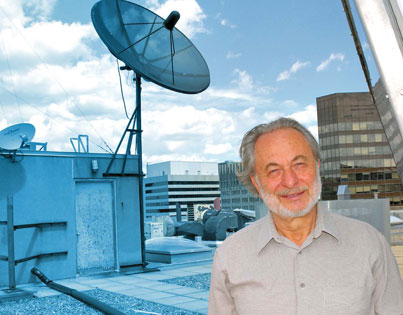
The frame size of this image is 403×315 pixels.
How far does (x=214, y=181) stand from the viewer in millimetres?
131125

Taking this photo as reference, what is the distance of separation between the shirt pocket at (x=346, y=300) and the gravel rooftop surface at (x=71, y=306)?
4.94m

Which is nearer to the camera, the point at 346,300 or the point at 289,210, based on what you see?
the point at 346,300

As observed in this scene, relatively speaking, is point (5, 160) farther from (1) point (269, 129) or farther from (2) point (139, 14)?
(1) point (269, 129)

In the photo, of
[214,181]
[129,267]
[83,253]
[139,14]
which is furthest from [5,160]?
[214,181]

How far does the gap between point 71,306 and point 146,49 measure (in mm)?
5456

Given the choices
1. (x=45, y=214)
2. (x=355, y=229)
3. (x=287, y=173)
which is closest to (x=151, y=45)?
(x=45, y=214)

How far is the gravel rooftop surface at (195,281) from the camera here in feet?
25.8

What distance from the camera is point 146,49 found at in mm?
10109

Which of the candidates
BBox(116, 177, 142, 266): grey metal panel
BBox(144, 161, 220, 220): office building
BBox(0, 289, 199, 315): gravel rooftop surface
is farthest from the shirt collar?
BBox(144, 161, 220, 220): office building

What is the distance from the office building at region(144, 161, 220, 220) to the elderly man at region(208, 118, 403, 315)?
116337 millimetres

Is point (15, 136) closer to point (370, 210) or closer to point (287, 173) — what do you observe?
point (370, 210)

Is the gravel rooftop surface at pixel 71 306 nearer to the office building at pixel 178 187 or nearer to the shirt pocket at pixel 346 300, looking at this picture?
the shirt pocket at pixel 346 300

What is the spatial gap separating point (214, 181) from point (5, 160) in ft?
403

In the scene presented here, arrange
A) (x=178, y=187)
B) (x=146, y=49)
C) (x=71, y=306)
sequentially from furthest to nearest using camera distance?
(x=178, y=187) → (x=146, y=49) → (x=71, y=306)
